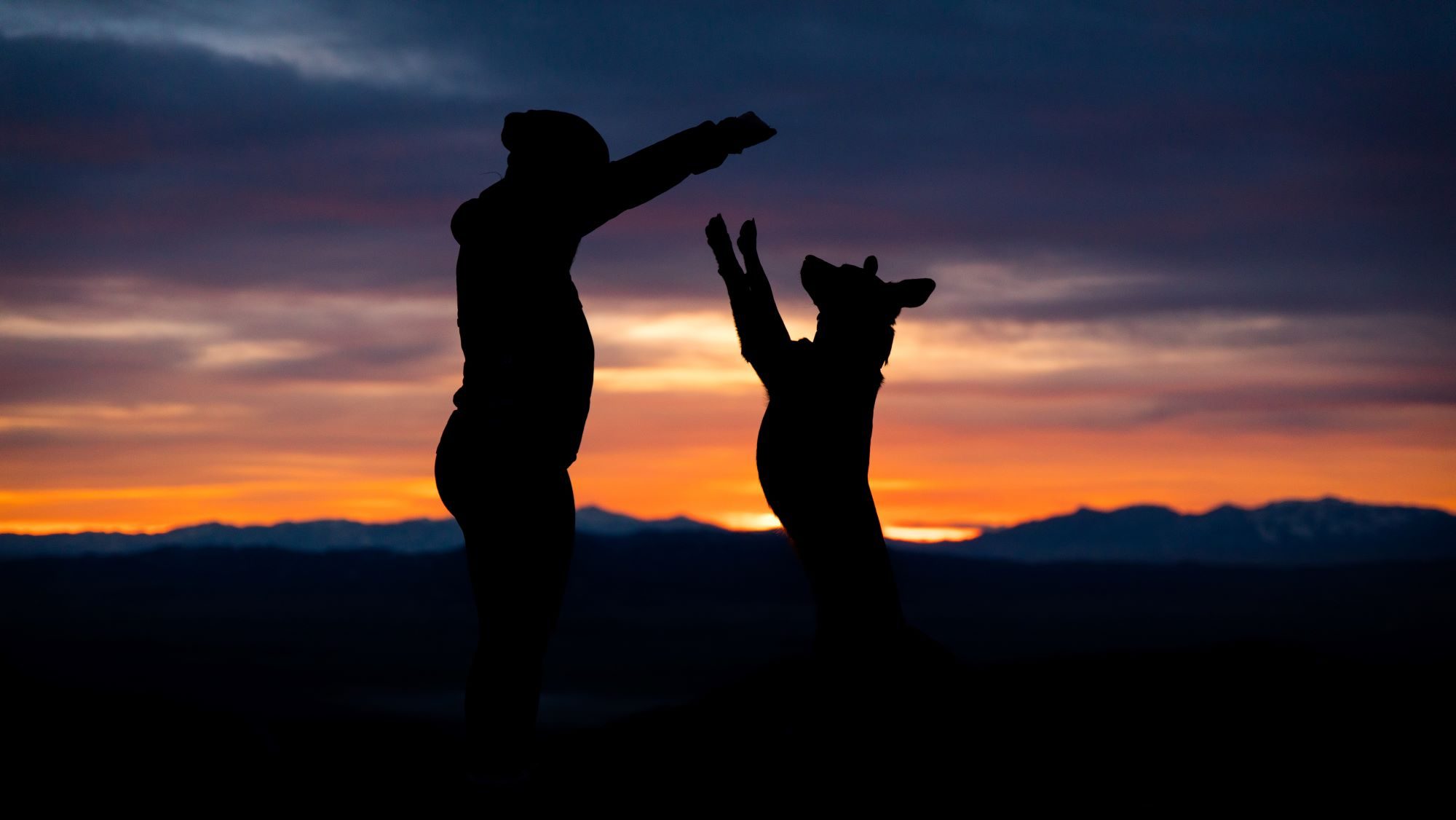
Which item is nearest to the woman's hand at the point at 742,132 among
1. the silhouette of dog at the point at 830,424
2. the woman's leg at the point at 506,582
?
the silhouette of dog at the point at 830,424

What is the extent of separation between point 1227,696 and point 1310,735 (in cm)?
74

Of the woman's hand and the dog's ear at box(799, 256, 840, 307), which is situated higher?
the woman's hand

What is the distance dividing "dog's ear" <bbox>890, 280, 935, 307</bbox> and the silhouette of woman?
1267 millimetres

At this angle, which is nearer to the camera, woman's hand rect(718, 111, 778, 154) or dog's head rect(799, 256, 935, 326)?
woman's hand rect(718, 111, 778, 154)

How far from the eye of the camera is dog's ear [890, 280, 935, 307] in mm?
9164

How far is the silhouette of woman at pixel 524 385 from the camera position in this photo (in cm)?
847

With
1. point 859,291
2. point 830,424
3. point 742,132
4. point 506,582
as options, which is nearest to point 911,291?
point 859,291

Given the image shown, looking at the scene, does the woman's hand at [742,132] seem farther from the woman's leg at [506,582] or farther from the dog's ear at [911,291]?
the woman's leg at [506,582]

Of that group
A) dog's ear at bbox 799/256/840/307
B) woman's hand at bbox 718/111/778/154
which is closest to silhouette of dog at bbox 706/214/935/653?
dog's ear at bbox 799/256/840/307

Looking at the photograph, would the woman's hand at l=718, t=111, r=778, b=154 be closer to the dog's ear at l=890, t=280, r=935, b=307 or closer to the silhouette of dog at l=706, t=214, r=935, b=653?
the silhouette of dog at l=706, t=214, r=935, b=653

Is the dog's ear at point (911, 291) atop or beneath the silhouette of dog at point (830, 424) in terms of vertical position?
atop

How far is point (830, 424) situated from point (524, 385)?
180cm

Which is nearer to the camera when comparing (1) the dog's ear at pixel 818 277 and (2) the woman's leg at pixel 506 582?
(2) the woman's leg at pixel 506 582

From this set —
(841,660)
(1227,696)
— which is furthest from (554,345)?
(1227,696)
